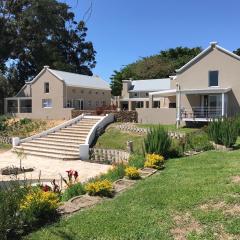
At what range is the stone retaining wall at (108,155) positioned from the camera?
22256mm

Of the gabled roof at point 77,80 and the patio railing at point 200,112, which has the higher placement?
the gabled roof at point 77,80

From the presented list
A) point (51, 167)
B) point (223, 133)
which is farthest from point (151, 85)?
point (223, 133)

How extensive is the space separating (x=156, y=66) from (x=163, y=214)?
234ft

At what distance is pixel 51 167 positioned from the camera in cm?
2228

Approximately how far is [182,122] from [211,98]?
146 inches

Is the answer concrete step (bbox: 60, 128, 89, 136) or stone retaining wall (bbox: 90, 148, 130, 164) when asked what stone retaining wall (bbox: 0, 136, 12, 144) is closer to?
concrete step (bbox: 60, 128, 89, 136)

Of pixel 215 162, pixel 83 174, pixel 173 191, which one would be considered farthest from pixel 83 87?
pixel 173 191

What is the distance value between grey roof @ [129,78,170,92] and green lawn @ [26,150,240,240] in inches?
2005

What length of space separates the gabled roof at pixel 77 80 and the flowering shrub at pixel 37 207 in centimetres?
4139

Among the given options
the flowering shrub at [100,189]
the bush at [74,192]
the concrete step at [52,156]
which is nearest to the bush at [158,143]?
the bush at [74,192]

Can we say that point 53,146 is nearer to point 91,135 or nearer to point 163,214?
point 91,135

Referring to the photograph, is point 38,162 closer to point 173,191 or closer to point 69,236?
point 173,191

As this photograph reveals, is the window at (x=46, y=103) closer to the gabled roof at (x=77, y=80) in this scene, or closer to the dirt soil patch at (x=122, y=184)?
the gabled roof at (x=77, y=80)

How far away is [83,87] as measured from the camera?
51.1 meters
